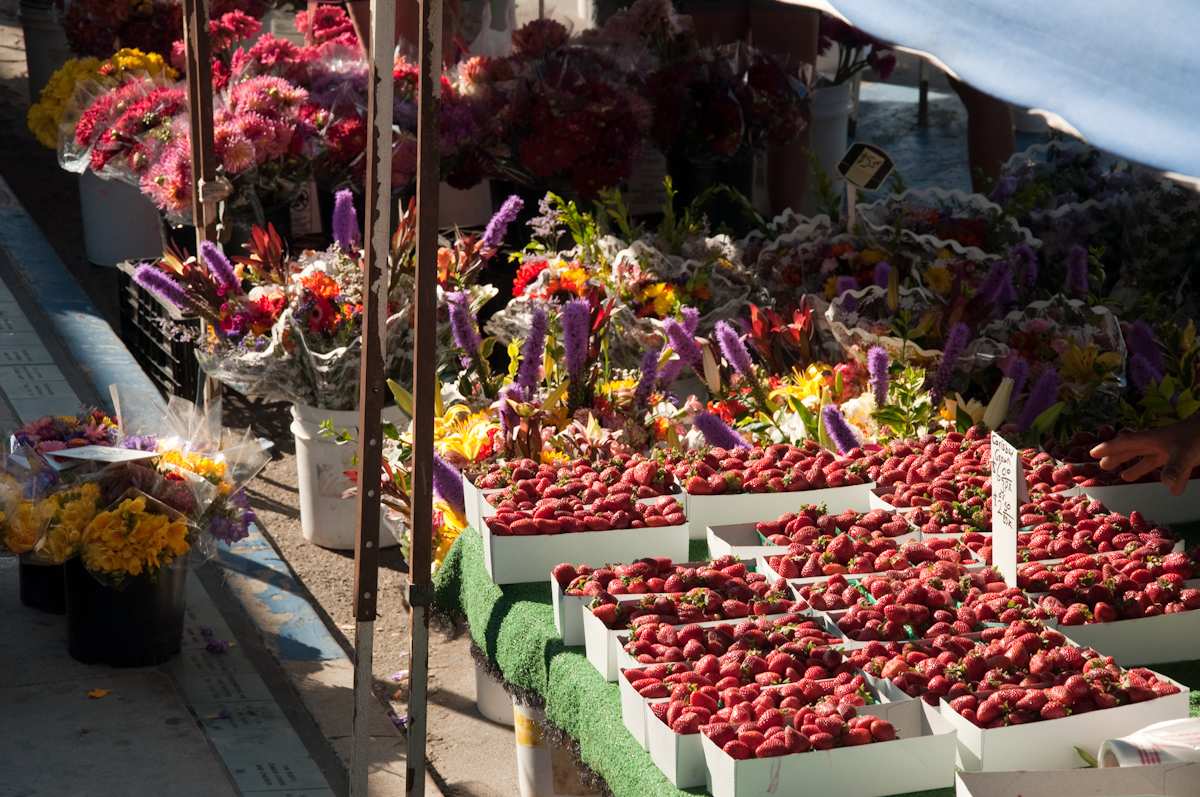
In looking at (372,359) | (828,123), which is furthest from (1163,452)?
(828,123)

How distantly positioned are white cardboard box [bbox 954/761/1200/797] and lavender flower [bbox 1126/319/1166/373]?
1348 millimetres

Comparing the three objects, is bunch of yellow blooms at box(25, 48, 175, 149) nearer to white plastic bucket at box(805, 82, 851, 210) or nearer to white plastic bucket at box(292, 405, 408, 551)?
white plastic bucket at box(292, 405, 408, 551)

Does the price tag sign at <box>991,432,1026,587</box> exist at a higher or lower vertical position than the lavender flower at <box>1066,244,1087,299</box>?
lower

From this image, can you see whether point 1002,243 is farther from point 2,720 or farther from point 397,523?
point 2,720

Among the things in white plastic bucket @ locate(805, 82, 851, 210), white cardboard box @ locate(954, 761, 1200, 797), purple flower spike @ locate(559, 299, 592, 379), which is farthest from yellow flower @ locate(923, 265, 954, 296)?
white plastic bucket @ locate(805, 82, 851, 210)

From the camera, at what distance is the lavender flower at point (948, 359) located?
2.99m

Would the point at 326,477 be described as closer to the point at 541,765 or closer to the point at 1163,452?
the point at 541,765

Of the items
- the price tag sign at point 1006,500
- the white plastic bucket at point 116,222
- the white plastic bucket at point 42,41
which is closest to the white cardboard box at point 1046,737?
the price tag sign at point 1006,500

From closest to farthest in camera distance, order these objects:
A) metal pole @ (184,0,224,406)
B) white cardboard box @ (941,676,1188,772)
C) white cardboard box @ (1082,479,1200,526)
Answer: white cardboard box @ (941,676,1188,772) → white cardboard box @ (1082,479,1200,526) → metal pole @ (184,0,224,406)

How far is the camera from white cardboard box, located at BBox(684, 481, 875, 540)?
264 centimetres

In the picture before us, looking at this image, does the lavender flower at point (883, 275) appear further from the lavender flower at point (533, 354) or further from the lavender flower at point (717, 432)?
the lavender flower at point (533, 354)

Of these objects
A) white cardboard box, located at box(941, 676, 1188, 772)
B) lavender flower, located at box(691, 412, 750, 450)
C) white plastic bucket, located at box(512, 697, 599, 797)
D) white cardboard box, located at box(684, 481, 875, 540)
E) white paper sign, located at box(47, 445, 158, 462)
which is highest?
lavender flower, located at box(691, 412, 750, 450)

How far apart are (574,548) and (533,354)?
0.60 metres

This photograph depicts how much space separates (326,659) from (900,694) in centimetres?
190
